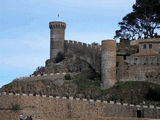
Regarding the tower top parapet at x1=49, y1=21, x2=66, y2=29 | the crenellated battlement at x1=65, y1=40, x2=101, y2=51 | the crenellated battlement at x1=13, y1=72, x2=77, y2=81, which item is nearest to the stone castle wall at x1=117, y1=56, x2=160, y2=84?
the crenellated battlement at x1=65, y1=40, x2=101, y2=51

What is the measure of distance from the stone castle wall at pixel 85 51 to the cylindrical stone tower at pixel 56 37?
3.24ft

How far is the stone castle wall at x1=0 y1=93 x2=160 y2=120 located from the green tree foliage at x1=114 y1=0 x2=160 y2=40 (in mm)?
18273

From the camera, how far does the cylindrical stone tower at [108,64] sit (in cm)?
5262

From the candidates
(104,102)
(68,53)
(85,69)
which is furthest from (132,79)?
(68,53)

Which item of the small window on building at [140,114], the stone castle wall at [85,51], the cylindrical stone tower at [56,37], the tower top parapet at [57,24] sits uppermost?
the tower top parapet at [57,24]

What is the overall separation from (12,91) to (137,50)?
57.3 feet

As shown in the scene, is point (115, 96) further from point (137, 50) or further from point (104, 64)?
point (137, 50)

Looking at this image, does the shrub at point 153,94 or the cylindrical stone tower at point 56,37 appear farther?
the cylindrical stone tower at point 56,37

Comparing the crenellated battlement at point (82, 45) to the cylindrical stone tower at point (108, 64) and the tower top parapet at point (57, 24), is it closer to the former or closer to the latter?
the tower top parapet at point (57, 24)

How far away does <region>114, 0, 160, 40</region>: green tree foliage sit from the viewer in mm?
62728

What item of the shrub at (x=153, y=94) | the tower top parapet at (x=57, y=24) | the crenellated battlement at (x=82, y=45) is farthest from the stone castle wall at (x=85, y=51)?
the shrub at (x=153, y=94)

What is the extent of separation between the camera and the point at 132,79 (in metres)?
52.3

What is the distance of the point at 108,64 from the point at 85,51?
1007cm

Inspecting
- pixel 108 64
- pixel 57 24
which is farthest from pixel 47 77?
pixel 57 24
